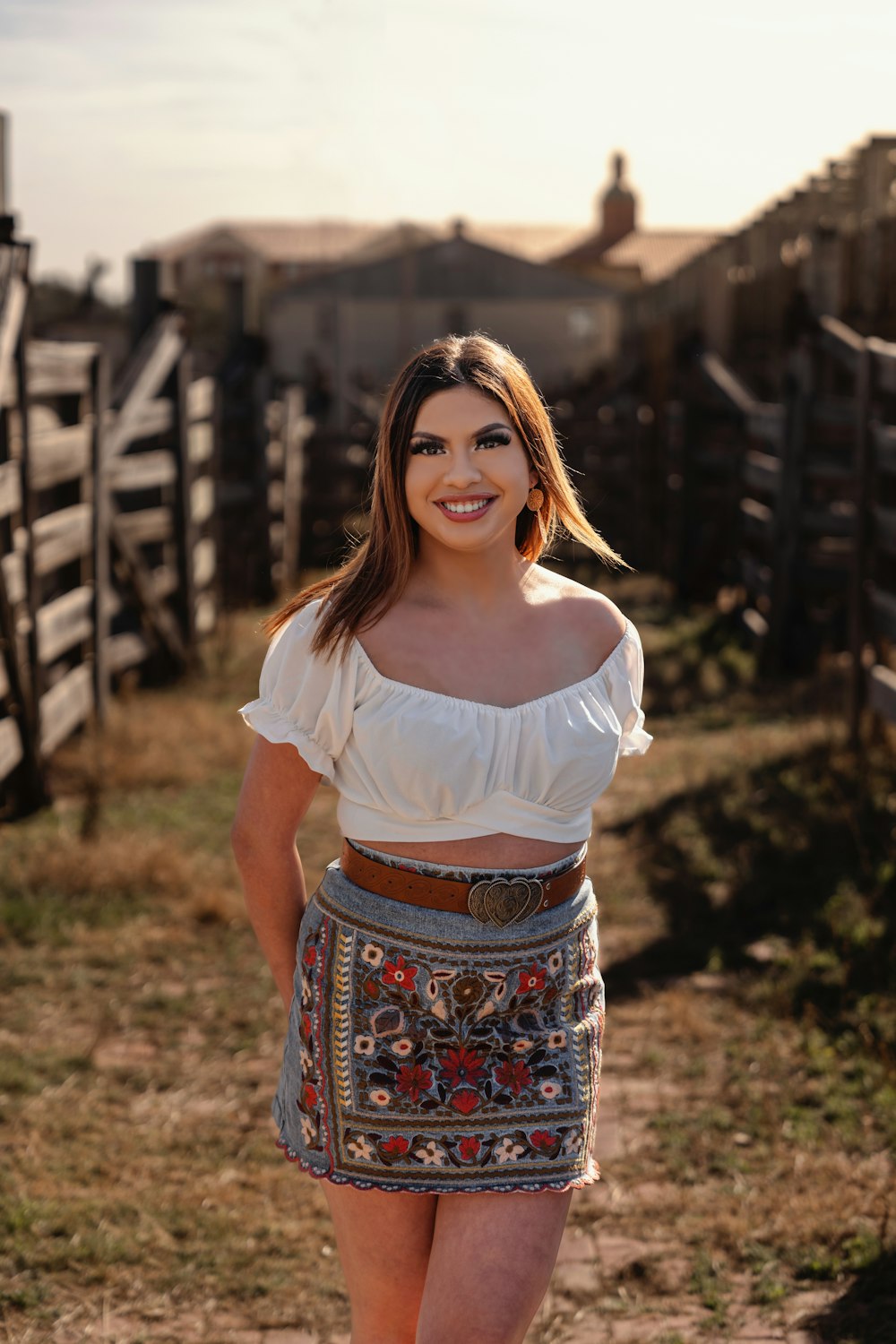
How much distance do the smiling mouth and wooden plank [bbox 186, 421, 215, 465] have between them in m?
7.70

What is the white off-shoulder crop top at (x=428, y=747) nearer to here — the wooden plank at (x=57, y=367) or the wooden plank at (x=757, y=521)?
the wooden plank at (x=57, y=367)

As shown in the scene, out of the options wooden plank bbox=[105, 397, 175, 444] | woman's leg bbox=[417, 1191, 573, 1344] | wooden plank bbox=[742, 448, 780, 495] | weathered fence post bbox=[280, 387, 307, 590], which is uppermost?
woman's leg bbox=[417, 1191, 573, 1344]

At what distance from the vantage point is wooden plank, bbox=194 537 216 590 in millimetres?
10172

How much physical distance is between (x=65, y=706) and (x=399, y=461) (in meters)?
5.37

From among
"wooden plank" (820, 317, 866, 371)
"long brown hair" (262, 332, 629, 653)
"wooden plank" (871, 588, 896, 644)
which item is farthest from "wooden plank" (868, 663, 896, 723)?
"long brown hair" (262, 332, 629, 653)

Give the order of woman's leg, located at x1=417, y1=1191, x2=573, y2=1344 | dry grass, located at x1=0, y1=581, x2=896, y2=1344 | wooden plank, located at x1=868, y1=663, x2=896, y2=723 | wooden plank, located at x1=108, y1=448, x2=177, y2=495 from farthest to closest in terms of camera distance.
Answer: wooden plank, located at x1=108, y1=448, x2=177, y2=495, wooden plank, located at x1=868, y1=663, x2=896, y2=723, dry grass, located at x1=0, y1=581, x2=896, y2=1344, woman's leg, located at x1=417, y1=1191, x2=573, y2=1344

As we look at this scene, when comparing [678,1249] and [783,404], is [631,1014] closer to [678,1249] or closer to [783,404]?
[678,1249]

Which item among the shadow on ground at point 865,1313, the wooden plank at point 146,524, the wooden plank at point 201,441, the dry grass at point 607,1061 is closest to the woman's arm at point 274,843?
the dry grass at point 607,1061

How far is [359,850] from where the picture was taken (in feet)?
7.46

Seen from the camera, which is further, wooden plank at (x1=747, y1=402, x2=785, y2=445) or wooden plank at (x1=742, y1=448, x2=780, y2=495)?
wooden plank at (x1=742, y1=448, x2=780, y2=495)

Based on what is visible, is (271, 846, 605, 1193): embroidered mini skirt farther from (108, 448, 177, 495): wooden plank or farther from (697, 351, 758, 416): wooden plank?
(697, 351, 758, 416): wooden plank

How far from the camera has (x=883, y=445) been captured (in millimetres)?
6832

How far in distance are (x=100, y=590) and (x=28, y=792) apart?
167cm

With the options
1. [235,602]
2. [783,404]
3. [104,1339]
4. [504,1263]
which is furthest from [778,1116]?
[235,602]
